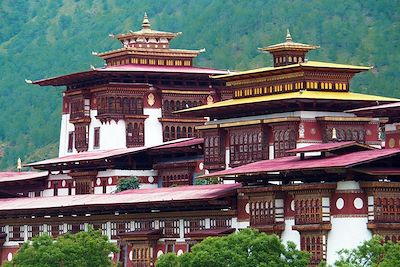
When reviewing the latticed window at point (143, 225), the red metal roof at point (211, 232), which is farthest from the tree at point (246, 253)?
the latticed window at point (143, 225)

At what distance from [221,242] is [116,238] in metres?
16.6

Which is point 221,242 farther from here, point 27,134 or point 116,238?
point 27,134

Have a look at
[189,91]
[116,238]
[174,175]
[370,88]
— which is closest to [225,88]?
[189,91]

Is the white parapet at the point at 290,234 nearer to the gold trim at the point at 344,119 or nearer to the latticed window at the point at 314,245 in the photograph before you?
the latticed window at the point at 314,245

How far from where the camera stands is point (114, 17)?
193750 mm

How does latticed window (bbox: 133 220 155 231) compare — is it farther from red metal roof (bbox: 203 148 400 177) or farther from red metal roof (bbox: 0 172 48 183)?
red metal roof (bbox: 0 172 48 183)

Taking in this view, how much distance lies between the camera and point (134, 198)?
95000mm

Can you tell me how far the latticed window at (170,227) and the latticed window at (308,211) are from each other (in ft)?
33.4

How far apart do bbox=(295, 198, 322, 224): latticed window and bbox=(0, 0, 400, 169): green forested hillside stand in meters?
72.9

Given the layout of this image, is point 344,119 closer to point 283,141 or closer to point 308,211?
point 283,141

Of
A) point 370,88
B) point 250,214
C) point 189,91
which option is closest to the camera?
point 250,214

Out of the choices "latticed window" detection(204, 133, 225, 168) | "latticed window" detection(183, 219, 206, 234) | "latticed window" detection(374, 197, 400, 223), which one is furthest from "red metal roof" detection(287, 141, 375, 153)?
"latticed window" detection(204, 133, 225, 168)

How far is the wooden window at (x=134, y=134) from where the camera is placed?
370 ft

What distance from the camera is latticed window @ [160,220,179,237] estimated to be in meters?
92.4
